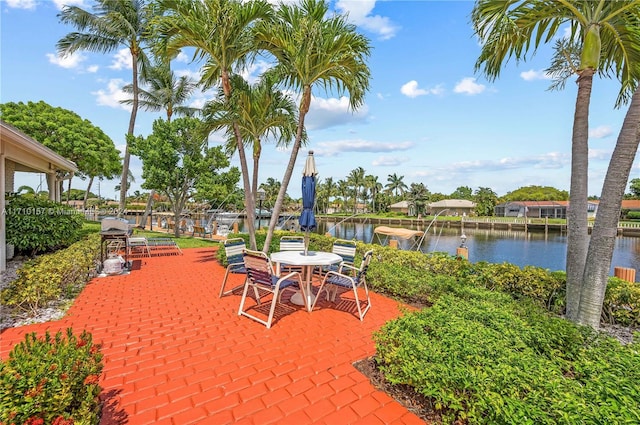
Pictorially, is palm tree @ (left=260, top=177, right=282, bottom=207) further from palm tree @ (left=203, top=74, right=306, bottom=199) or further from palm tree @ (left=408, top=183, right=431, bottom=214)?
palm tree @ (left=203, top=74, right=306, bottom=199)

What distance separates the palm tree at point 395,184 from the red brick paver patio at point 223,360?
6848 centimetres

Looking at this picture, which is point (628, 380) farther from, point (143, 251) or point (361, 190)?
point (361, 190)

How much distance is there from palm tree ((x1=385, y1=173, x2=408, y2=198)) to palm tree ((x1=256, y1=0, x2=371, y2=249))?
66.7 meters

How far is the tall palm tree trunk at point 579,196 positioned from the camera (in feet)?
12.8

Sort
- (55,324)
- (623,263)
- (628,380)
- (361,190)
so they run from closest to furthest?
(628,380) → (55,324) → (623,263) → (361,190)

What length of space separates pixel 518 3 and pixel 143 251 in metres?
10.8

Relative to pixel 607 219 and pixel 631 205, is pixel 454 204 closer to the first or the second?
pixel 631 205

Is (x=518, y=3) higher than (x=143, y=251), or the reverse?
(x=518, y=3)

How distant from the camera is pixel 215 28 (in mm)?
5992

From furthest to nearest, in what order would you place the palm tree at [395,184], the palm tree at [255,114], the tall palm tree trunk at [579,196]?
the palm tree at [395,184], the palm tree at [255,114], the tall palm tree trunk at [579,196]

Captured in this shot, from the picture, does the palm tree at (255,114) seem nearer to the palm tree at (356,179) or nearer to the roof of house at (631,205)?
the roof of house at (631,205)

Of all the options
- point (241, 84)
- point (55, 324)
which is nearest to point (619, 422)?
point (55, 324)

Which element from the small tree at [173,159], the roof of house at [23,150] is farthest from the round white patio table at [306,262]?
the small tree at [173,159]

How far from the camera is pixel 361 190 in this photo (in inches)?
2699
